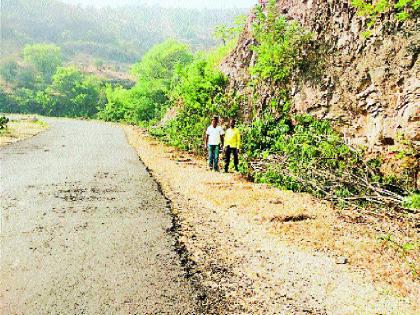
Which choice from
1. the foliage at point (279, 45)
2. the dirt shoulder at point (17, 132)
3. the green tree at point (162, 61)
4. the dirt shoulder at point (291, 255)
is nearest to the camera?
the dirt shoulder at point (291, 255)

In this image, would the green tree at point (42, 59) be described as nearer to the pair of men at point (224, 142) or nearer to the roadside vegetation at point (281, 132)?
the roadside vegetation at point (281, 132)

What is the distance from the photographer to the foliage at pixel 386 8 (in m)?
7.84

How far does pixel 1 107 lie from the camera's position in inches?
2677

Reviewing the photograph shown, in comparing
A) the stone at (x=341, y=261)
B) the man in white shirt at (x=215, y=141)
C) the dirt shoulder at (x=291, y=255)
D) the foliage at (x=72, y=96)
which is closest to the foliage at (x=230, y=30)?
the man in white shirt at (x=215, y=141)

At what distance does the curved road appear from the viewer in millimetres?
3592

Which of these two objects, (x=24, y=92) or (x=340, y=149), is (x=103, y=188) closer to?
(x=340, y=149)

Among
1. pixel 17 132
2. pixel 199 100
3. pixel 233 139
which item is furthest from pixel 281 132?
pixel 17 132

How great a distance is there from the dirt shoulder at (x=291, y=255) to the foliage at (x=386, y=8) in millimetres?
4441

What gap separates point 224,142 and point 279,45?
3593mm

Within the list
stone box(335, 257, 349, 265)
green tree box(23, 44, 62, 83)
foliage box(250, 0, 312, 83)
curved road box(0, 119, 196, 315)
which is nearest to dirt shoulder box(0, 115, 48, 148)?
curved road box(0, 119, 196, 315)

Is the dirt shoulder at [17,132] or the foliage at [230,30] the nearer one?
the dirt shoulder at [17,132]

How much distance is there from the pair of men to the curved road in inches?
117

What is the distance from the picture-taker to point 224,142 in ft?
37.7

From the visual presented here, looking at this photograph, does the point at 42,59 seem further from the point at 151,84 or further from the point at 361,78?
the point at 361,78
